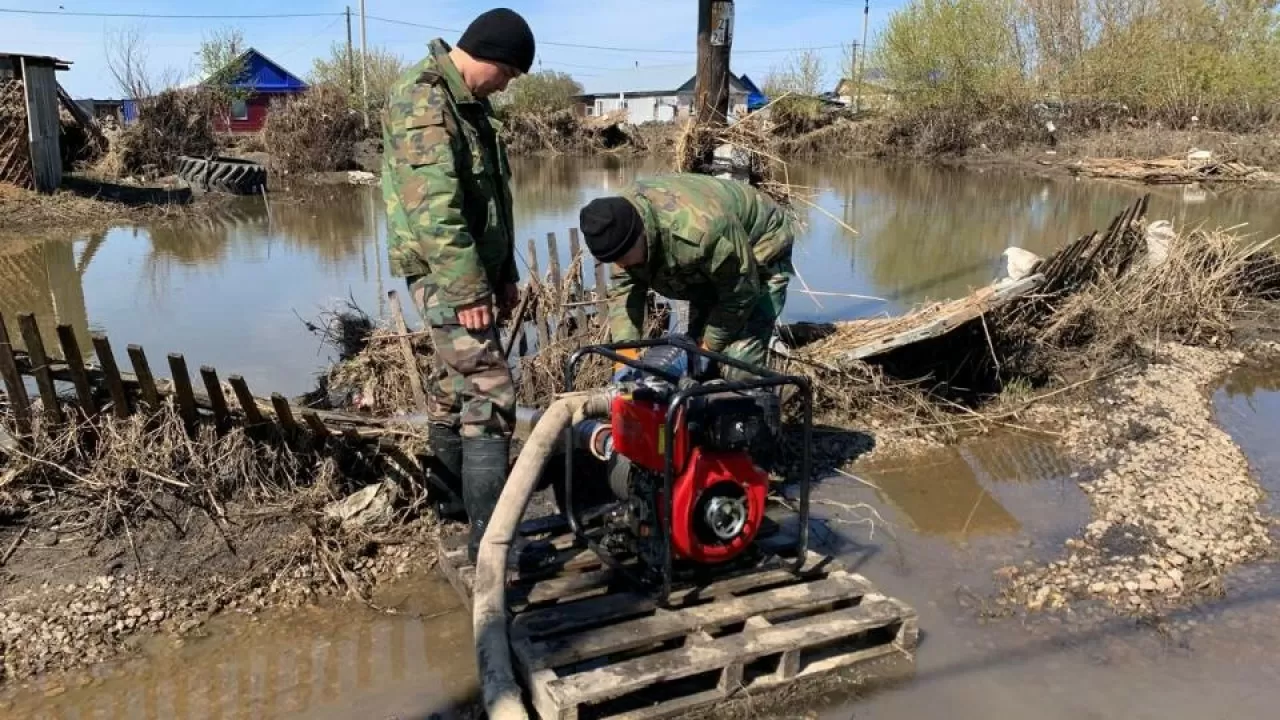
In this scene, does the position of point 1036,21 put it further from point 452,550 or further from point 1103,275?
point 452,550

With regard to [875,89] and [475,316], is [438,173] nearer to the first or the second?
[475,316]

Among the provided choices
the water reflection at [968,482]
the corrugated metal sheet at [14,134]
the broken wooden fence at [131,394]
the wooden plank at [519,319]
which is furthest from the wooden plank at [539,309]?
the corrugated metal sheet at [14,134]

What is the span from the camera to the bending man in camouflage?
3510 mm

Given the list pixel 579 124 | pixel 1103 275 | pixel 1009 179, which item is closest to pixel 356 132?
pixel 579 124

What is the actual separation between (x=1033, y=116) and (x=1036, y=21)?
5836 mm

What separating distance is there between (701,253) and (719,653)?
1.58 m

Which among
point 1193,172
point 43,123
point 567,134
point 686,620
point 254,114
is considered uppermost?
point 254,114

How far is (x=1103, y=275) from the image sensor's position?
24.8 ft

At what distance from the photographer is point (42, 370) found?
394 centimetres

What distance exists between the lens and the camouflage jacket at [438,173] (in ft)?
11.0

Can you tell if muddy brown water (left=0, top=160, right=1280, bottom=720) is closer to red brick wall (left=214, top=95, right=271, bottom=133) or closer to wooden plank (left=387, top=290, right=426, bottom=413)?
wooden plank (left=387, top=290, right=426, bottom=413)

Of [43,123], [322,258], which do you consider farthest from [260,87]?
[322,258]

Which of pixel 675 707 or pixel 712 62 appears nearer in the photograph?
pixel 675 707

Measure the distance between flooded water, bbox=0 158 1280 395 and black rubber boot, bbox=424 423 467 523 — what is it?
2495 millimetres
